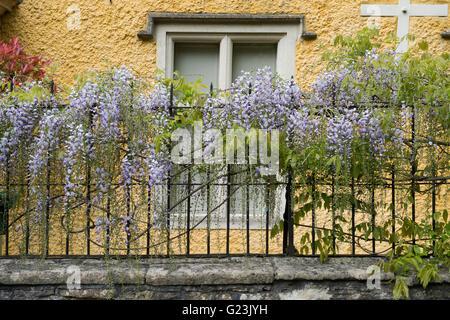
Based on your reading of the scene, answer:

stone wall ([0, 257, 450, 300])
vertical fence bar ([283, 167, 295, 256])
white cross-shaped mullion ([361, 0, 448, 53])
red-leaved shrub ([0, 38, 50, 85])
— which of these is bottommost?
stone wall ([0, 257, 450, 300])

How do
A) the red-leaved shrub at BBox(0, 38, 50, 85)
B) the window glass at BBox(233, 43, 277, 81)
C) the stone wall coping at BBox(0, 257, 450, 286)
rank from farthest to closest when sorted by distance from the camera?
the window glass at BBox(233, 43, 277, 81) → the red-leaved shrub at BBox(0, 38, 50, 85) → the stone wall coping at BBox(0, 257, 450, 286)

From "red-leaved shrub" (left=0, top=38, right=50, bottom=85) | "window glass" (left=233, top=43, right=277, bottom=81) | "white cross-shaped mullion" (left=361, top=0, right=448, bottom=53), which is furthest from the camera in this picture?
"window glass" (left=233, top=43, right=277, bottom=81)

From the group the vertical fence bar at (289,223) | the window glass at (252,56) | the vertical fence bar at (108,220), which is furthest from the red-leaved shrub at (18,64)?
the vertical fence bar at (289,223)

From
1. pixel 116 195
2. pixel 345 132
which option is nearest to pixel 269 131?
pixel 345 132

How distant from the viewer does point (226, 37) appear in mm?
4926

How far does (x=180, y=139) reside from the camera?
9.64 feet

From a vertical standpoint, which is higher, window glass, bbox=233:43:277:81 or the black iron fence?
window glass, bbox=233:43:277:81

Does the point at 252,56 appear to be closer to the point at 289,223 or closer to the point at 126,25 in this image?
the point at 126,25

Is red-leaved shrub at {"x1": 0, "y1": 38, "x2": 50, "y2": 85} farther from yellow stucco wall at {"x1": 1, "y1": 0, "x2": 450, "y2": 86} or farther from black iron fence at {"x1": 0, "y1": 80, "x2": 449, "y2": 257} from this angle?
black iron fence at {"x1": 0, "y1": 80, "x2": 449, "y2": 257}

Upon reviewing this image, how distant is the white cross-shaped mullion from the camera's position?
479 cm

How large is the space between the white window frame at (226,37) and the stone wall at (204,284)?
256 centimetres

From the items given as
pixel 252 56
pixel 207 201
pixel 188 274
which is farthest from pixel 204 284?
pixel 252 56

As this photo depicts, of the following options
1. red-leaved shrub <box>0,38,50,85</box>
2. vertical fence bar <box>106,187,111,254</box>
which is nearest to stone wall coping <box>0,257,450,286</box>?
vertical fence bar <box>106,187,111,254</box>

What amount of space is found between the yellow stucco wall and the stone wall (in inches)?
100.0
